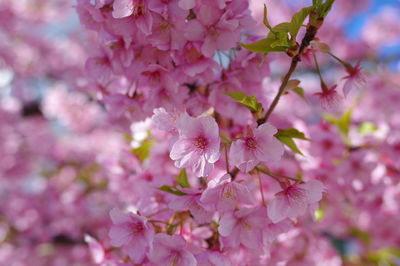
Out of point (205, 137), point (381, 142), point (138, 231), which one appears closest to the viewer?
point (205, 137)

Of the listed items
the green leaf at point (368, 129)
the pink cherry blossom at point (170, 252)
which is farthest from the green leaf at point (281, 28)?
the green leaf at point (368, 129)

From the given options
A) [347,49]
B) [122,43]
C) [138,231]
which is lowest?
[347,49]

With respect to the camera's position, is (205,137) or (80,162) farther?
(80,162)

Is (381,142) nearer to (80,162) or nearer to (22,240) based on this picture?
(22,240)

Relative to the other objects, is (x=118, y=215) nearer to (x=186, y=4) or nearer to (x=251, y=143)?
(x=251, y=143)

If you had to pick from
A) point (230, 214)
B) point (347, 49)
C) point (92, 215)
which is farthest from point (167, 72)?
point (347, 49)

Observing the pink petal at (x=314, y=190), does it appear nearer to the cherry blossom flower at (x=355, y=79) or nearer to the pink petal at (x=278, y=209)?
the pink petal at (x=278, y=209)
